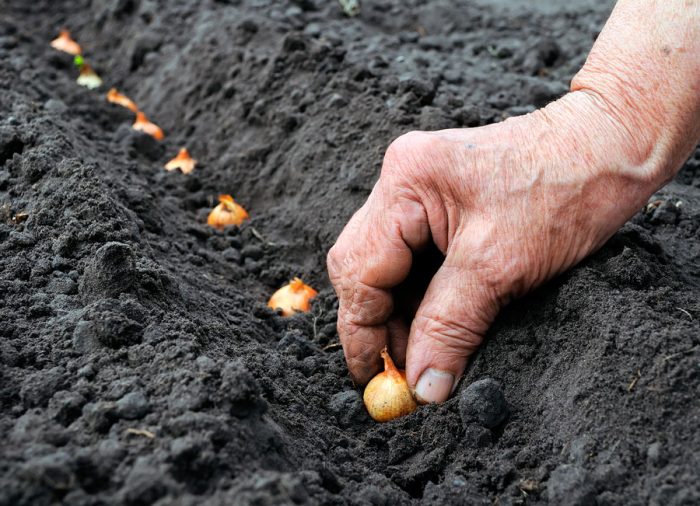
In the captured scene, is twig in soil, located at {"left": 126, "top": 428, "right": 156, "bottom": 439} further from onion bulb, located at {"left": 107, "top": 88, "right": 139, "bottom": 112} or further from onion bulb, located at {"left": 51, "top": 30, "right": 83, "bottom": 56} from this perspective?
onion bulb, located at {"left": 51, "top": 30, "right": 83, "bottom": 56}

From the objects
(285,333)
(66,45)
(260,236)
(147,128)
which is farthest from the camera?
(66,45)

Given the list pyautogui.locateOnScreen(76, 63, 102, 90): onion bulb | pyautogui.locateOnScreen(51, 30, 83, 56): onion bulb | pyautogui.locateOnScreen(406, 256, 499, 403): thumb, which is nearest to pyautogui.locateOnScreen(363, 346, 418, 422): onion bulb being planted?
pyautogui.locateOnScreen(406, 256, 499, 403): thumb

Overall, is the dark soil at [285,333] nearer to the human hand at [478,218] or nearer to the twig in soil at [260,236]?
the twig in soil at [260,236]

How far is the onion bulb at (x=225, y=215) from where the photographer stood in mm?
4113

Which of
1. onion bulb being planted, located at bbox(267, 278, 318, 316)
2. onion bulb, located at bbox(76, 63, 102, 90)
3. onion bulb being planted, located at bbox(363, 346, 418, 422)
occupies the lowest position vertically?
onion bulb, located at bbox(76, 63, 102, 90)

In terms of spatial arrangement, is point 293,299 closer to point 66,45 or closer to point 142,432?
point 142,432

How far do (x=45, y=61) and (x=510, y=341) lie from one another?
16.1 feet

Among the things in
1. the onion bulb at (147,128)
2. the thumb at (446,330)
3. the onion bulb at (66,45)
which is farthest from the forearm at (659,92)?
the onion bulb at (66,45)

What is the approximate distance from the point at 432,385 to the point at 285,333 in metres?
0.73

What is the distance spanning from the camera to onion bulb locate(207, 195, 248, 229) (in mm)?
4113

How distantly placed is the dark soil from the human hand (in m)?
0.13

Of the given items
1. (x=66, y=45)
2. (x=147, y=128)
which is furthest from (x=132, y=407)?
(x=66, y=45)

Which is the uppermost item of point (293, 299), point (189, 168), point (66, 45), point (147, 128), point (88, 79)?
point (293, 299)

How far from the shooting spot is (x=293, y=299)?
11.1 ft
